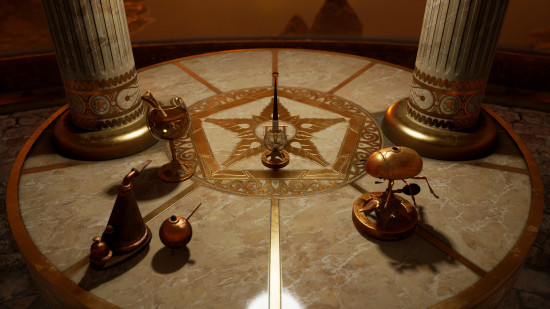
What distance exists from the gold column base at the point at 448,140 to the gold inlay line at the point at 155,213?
1089mm

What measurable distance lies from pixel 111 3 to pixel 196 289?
4.36ft

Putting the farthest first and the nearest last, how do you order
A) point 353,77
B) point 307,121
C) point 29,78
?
point 29,78 → point 353,77 → point 307,121

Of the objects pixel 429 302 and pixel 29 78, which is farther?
pixel 29 78

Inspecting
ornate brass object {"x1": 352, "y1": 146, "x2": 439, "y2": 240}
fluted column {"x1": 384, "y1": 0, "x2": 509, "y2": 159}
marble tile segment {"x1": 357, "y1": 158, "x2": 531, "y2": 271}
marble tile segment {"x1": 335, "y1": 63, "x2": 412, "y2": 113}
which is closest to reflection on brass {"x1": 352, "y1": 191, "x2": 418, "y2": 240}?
ornate brass object {"x1": 352, "y1": 146, "x2": 439, "y2": 240}

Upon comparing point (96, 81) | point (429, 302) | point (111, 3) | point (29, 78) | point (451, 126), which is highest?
point (111, 3)

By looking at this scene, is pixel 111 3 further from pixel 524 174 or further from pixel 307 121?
pixel 524 174

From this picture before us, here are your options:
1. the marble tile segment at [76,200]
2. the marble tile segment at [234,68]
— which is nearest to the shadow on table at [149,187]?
the marble tile segment at [76,200]

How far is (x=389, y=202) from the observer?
4.62 ft

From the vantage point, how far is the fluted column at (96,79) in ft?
5.52

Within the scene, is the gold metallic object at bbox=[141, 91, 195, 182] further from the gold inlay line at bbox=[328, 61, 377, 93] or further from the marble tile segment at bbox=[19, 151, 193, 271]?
the gold inlay line at bbox=[328, 61, 377, 93]

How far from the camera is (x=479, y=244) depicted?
139cm

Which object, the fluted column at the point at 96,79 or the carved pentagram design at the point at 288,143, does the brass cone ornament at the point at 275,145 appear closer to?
the carved pentagram design at the point at 288,143

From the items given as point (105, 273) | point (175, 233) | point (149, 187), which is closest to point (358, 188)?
point (175, 233)

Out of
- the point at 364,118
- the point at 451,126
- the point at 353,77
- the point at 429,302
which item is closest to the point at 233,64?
the point at 353,77
